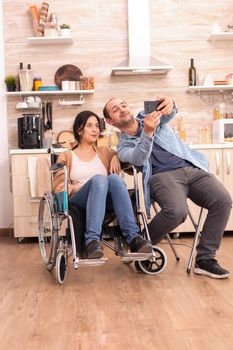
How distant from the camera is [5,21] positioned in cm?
507

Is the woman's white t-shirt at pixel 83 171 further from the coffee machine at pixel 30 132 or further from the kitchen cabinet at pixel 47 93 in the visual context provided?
the kitchen cabinet at pixel 47 93

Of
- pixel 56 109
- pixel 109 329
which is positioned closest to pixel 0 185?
pixel 56 109

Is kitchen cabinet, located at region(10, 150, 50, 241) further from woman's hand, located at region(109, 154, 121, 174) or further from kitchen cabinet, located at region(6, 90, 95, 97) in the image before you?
woman's hand, located at region(109, 154, 121, 174)

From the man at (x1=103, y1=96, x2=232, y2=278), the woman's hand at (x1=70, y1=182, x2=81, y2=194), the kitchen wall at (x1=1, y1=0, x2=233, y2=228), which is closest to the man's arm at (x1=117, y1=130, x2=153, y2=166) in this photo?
the man at (x1=103, y1=96, x2=232, y2=278)

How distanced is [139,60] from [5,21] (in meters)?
1.28

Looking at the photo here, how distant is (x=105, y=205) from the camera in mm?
3010

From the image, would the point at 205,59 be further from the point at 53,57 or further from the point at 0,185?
the point at 0,185

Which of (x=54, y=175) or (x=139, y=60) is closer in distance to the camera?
(x=54, y=175)

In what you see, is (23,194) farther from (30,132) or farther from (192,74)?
(192,74)

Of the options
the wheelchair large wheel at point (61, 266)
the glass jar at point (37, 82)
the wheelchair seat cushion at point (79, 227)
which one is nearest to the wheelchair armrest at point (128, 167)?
the wheelchair seat cushion at point (79, 227)

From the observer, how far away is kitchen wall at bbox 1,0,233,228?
5.08m

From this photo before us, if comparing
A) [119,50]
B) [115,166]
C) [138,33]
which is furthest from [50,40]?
[115,166]

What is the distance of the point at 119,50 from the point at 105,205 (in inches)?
97.5

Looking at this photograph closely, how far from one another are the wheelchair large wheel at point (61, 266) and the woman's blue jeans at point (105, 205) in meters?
0.16
